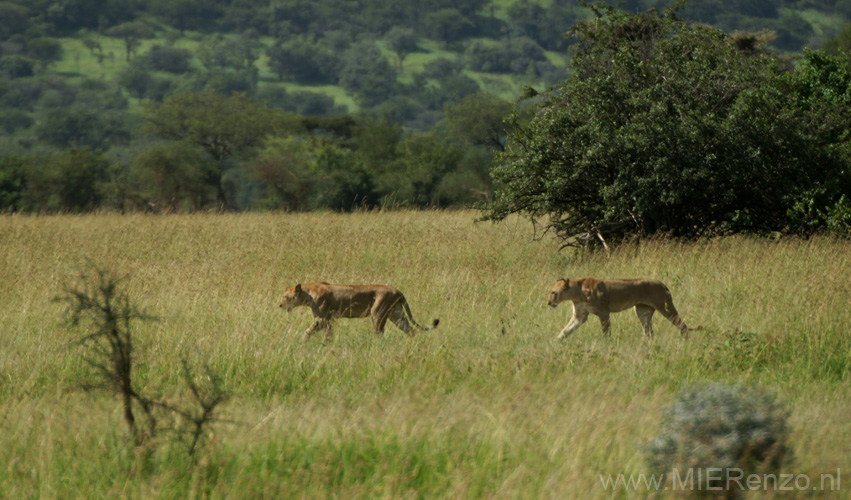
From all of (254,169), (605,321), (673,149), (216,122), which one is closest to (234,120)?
(216,122)

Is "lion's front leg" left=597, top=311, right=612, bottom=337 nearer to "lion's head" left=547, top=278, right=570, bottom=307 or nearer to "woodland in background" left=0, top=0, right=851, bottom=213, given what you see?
"lion's head" left=547, top=278, right=570, bottom=307

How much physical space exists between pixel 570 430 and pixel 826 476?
Result: 4.09 feet

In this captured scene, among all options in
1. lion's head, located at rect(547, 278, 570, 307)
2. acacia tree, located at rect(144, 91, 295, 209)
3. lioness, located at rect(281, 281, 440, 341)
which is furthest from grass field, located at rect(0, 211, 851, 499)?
acacia tree, located at rect(144, 91, 295, 209)

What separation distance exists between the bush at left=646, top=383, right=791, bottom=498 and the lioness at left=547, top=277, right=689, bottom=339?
9.70 ft

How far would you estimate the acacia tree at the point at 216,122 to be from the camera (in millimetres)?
60938

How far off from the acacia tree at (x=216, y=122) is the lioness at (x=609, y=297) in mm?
52870

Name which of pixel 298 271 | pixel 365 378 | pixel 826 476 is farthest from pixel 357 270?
pixel 826 476

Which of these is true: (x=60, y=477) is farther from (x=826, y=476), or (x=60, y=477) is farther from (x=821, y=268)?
(x=821, y=268)

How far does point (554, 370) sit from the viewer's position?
6105mm

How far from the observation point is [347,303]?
725cm

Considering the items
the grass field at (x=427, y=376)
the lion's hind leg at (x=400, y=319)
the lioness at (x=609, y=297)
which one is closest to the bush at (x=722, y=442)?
the grass field at (x=427, y=376)

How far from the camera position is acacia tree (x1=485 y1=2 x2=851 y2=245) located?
12.0 metres

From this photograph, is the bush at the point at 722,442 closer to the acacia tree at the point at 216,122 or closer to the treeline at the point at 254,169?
the treeline at the point at 254,169

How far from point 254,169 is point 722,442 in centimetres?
4307
